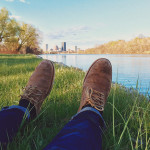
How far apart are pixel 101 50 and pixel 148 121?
51.2 m

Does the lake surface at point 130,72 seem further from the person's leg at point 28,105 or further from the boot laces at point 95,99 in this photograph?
the person's leg at point 28,105

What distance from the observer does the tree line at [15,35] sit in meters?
27.4

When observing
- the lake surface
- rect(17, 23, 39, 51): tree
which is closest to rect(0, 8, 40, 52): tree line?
rect(17, 23, 39, 51): tree

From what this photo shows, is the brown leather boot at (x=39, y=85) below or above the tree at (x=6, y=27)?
below

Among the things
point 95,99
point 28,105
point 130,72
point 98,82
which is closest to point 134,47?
point 130,72

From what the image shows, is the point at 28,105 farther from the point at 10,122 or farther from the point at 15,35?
the point at 15,35

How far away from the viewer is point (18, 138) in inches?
33.3

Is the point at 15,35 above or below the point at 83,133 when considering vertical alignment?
above

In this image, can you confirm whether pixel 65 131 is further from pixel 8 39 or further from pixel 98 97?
pixel 8 39

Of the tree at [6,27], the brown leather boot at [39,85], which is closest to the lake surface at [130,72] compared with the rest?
the brown leather boot at [39,85]

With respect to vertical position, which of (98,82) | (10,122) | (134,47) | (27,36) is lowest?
(10,122)

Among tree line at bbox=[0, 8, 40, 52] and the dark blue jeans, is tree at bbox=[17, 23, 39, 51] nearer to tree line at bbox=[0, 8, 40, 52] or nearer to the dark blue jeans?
tree line at bbox=[0, 8, 40, 52]

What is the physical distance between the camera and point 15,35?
28922 millimetres

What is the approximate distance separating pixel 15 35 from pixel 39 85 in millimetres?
31119
